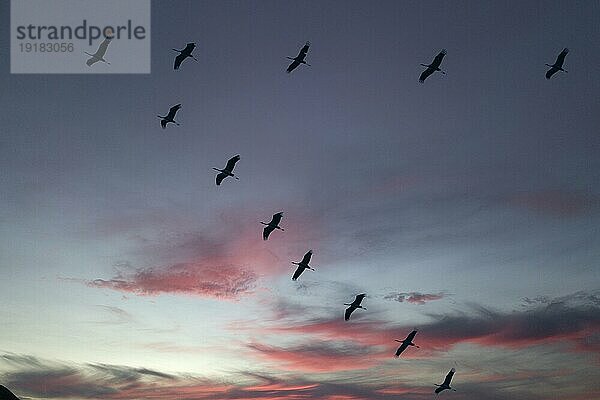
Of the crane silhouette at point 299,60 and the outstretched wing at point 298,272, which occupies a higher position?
the crane silhouette at point 299,60

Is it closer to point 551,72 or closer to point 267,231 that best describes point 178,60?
point 267,231

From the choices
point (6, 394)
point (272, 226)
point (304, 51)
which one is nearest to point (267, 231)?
point (272, 226)

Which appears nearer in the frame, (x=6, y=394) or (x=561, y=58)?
(x=561, y=58)

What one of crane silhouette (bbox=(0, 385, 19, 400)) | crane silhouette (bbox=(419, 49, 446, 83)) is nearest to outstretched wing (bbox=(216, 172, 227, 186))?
crane silhouette (bbox=(419, 49, 446, 83))

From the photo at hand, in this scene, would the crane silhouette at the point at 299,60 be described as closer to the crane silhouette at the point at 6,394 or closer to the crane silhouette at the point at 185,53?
the crane silhouette at the point at 185,53

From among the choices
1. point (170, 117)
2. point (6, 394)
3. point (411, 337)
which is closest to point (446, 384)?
point (411, 337)

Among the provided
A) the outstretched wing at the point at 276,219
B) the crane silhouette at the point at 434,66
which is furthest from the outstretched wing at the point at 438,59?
the outstretched wing at the point at 276,219

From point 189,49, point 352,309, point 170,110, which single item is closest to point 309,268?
point 352,309

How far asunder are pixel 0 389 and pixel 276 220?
87986mm

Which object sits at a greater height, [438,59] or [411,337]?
[438,59]

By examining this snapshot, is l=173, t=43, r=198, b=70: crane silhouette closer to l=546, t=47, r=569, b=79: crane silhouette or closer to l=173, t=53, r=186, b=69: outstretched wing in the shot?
l=173, t=53, r=186, b=69: outstretched wing

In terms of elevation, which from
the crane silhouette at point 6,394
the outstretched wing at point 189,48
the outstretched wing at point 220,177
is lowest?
the crane silhouette at point 6,394

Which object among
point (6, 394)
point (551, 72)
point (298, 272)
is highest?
point (551, 72)

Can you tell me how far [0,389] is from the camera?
364 ft
